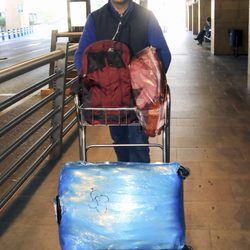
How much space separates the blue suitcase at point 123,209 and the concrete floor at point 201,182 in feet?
2.86

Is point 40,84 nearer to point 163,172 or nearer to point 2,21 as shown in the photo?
point 163,172

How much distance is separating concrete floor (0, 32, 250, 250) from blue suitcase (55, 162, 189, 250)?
0.87m

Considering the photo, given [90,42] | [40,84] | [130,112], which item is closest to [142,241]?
[130,112]

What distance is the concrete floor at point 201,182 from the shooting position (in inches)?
124

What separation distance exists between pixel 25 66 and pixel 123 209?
190 cm

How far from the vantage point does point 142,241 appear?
2.18 metres

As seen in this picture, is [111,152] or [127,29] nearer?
[127,29]

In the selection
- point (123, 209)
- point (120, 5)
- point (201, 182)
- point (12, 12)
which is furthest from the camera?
point (12, 12)

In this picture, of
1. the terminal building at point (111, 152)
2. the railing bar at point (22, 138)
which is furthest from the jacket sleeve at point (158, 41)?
the railing bar at point (22, 138)

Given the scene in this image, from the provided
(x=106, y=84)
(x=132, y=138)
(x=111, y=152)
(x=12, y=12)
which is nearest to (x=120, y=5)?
(x=106, y=84)

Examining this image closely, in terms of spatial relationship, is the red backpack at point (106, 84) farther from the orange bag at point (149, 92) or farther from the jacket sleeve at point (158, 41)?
the jacket sleeve at point (158, 41)

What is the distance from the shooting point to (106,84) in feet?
8.58

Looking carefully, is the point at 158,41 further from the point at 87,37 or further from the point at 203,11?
the point at 203,11

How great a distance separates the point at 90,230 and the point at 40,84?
246cm
